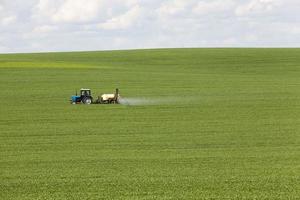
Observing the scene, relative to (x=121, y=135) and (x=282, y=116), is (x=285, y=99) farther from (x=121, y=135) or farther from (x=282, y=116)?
(x=121, y=135)

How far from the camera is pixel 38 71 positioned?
2495 inches

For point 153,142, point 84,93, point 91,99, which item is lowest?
point 153,142

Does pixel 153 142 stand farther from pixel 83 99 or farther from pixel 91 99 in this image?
pixel 91 99

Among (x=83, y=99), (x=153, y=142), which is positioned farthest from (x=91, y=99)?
(x=153, y=142)

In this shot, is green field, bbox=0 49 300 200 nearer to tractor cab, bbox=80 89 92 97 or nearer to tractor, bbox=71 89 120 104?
tractor, bbox=71 89 120 104

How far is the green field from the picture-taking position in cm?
1584

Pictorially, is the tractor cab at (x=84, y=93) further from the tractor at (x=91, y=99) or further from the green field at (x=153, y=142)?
the green field at (x=153, y=142)

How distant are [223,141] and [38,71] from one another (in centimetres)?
4210

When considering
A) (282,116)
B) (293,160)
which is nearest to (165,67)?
(282,116)

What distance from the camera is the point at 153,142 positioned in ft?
77.3

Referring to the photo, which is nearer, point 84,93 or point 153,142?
point 153,142

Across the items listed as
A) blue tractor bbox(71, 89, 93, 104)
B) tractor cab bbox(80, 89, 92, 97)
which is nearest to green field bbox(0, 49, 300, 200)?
blue tractor bbox(71, 89, 93, 104)

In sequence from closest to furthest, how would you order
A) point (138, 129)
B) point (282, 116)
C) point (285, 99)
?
point (138, 129), point (282, 116), point (285, 99)

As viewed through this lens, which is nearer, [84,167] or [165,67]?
[84,167]
